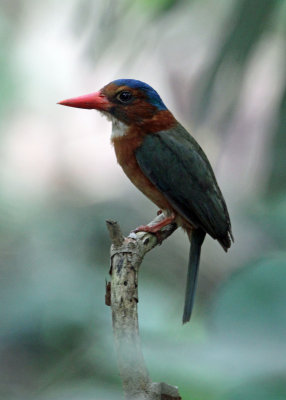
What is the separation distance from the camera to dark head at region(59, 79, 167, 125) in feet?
6.61

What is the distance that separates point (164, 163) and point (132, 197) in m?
0.71

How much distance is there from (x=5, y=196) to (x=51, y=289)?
0.72m

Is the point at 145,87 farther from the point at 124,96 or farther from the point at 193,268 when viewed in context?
the point at 193,268

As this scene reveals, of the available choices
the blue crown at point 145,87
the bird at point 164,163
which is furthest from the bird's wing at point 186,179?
the blue crown at point 145,87

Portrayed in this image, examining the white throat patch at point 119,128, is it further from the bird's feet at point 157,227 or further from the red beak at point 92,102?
the bird's feet at point 157,227

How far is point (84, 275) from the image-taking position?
2.04 metres

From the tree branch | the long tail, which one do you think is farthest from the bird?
the tree branch

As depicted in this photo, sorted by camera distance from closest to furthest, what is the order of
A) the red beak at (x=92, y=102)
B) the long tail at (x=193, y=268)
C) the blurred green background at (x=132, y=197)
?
the blurred green background at (x=132, y=197)
the long tail at (x=193, y=268)
the red beak at (x=92, y=102)

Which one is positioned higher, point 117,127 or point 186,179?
point 117,127

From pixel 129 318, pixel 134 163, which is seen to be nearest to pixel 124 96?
pixel 134 163

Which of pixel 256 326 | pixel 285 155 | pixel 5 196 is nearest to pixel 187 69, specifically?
pixel 5 196

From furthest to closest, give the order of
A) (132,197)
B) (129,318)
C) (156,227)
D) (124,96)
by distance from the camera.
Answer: (132,197), (124,96), (156,227), (129,318)

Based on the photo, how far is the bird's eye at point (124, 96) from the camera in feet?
6.70

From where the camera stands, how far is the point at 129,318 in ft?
4.01
